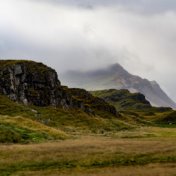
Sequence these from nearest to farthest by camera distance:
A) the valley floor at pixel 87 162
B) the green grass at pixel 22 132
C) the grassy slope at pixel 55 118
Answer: the valley floor at pixel 87 162 < the green grass at pixel 22 132 < the grassy slope at pixel 55 118

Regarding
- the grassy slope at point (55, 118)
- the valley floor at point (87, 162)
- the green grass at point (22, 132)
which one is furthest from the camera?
the grassy slope at point (55, 118)

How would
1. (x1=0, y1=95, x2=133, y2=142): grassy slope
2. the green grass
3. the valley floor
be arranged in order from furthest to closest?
(x1=0, y1=95, x2=133, y2=142): grassy slope → the green grass → the valley floor

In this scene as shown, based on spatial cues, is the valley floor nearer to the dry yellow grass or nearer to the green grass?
the dry yellow grass

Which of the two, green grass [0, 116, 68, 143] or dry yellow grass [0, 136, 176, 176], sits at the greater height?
green grass [0, 116, 68, 143]

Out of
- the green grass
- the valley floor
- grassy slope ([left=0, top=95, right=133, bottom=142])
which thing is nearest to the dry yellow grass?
the valley floor

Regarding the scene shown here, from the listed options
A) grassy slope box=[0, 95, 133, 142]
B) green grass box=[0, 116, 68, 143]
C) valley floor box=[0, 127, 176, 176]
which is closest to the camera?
valley floor box=[0, 127, 176, 176]

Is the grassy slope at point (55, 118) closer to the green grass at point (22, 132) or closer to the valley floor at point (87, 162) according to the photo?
the green grass at point (22, 132)

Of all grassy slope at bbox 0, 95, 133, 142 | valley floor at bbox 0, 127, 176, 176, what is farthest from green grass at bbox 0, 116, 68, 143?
grassy slope at bbox 0, 95, 133, 142

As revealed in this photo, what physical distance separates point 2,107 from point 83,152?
99.8 m

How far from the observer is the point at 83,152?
60531 millimetres

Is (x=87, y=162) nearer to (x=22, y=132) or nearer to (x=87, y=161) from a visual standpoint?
(x=87, y=161)

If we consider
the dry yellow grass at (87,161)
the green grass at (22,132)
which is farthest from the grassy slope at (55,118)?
the dry yellow grass at (87,161)

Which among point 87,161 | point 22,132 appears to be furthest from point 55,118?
point 87,161

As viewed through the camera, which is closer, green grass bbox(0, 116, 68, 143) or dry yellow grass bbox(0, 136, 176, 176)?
dry yellow grass bbox(0, 136, 176, 176)
